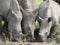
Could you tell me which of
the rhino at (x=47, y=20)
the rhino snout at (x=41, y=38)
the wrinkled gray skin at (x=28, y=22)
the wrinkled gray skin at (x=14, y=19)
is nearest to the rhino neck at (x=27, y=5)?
the wrinkled gray skin at (x=28, y=22)

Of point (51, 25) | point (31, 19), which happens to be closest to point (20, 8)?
point (31, 19)

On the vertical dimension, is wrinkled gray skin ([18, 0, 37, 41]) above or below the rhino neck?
below

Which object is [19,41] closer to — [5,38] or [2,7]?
[5,38]

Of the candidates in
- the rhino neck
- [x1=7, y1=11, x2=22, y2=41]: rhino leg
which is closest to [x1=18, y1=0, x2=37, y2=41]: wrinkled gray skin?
the rhino neck

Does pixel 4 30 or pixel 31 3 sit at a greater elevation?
pixel 31 3

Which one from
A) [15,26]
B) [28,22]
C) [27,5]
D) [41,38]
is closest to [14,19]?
[15,26]

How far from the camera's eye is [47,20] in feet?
32.2

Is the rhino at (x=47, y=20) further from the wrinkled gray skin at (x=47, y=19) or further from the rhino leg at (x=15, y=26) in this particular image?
the rhino leg at (x=15, y=26)

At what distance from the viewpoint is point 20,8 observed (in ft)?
31.9

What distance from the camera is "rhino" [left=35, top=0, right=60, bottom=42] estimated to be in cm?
979

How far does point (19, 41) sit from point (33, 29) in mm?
681

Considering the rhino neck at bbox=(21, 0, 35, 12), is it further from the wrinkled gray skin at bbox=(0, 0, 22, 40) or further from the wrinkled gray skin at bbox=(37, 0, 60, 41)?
the wrinkled gray skin at bbox=(0, 0, 22, 40)

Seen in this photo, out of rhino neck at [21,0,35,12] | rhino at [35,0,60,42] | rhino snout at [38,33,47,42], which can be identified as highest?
rhino neck at [21,0,35,12]

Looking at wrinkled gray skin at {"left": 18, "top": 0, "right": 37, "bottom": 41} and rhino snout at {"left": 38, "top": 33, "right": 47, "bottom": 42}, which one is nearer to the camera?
wrinkled gray skin at {"left": 18, "top": 0, "right": 37, "bottom": 41}
